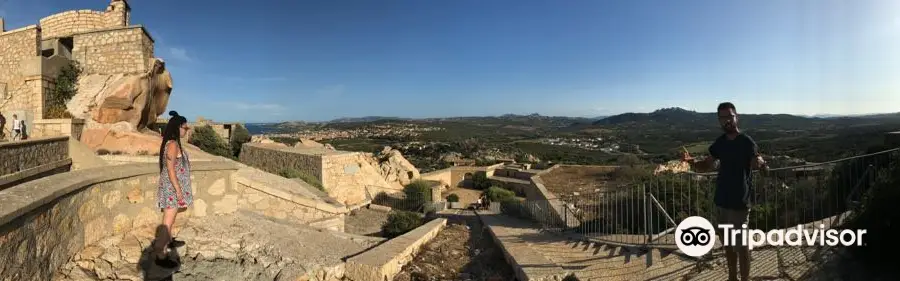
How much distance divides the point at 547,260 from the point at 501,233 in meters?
2.70

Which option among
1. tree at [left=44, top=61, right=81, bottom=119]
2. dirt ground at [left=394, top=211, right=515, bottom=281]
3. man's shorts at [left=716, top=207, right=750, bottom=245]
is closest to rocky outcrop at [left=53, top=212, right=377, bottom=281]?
dirt ground at [left=394, top=211, right=515, bottom=281]

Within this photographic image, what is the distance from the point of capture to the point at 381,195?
66.6ft

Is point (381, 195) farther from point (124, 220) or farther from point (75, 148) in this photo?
point (124, 220)

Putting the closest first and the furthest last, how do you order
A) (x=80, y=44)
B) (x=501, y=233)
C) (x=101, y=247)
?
(x=101, y=247) → (x=501, y=233) → (x=80, y=44)

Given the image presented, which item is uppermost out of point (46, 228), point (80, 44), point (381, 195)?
point (80, 44)

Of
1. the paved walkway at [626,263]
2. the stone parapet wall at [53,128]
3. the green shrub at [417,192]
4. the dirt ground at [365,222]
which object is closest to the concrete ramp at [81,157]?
the stone parapet wall at [53,128]

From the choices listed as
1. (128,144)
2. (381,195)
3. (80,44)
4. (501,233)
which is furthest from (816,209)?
(80,44)

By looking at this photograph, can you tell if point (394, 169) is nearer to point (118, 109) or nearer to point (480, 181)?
point (480, 181)

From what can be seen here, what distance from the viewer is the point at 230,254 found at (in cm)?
535

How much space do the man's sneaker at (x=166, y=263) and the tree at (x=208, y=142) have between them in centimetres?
1622

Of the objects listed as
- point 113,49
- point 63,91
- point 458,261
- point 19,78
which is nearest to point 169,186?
point 458,261

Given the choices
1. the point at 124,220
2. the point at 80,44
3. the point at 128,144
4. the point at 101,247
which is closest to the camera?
the point at 101,247

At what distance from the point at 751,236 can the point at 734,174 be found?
934mm

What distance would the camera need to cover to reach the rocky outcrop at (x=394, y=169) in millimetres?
24297
